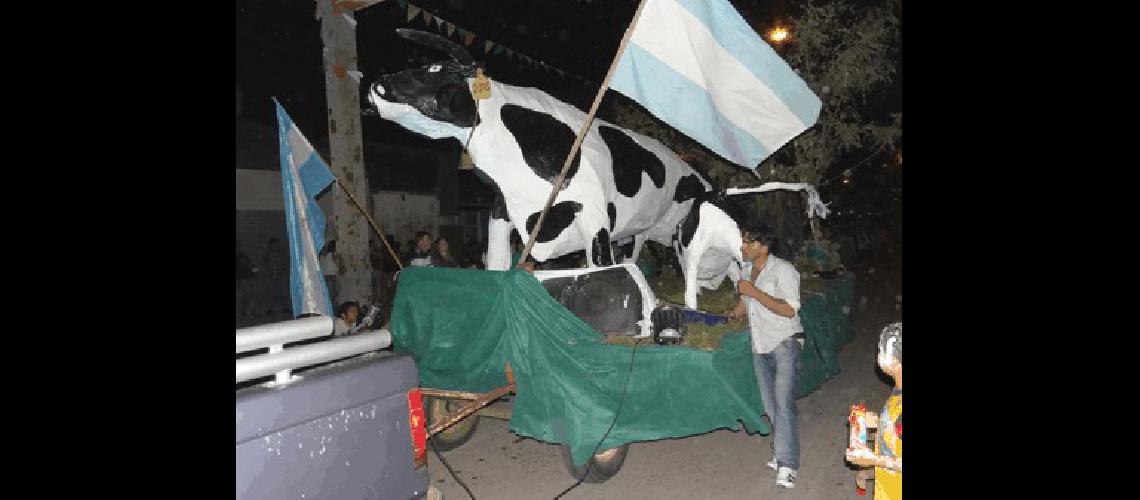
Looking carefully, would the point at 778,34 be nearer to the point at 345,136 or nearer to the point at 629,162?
the point at 629,162

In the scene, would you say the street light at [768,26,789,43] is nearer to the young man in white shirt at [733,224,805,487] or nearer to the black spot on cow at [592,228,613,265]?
the black spot on cow at [592,228,613,265]

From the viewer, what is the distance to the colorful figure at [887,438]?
8.34 feet

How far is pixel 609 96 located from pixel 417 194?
20.5 feet

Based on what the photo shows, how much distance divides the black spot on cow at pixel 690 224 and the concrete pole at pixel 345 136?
3602mm

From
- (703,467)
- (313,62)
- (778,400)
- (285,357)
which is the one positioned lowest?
(703,467)

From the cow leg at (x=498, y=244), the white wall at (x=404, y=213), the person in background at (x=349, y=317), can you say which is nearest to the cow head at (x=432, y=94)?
the cow leg at (x=498, y=244)

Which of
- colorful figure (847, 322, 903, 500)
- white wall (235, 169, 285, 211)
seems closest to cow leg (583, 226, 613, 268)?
colorful figure (847, 322, 903, 500)

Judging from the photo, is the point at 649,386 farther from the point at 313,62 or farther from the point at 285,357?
the point at 313,62

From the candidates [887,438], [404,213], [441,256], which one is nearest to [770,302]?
[887,438]

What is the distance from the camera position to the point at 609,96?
40.6 ft

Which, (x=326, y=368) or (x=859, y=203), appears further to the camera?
(x=859, y=203)
